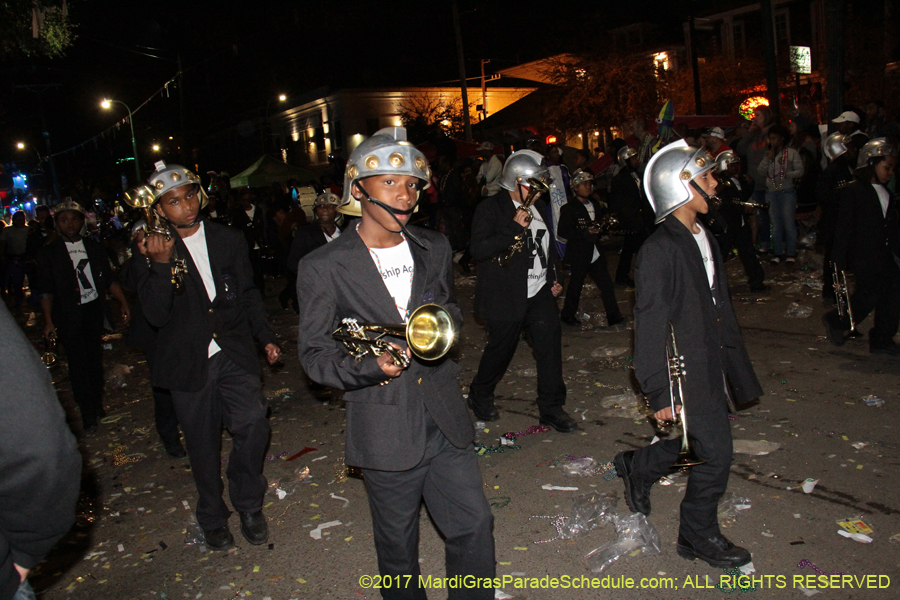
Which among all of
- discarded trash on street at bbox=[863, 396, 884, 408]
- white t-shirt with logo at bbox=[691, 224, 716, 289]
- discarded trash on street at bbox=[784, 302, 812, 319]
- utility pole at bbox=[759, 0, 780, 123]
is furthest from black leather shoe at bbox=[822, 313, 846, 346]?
utility pole at bbox=[759, 0, 780, 123]

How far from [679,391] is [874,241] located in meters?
4.21

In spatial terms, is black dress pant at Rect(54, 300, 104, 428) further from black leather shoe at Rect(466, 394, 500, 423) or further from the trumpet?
the trumpet

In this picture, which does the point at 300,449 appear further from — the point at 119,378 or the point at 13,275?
the point at 13,275

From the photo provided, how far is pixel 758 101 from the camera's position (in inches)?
997

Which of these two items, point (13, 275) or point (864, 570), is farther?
point (13, 275)

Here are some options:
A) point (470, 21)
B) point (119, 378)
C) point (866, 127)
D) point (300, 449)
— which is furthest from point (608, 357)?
point (470, 21)

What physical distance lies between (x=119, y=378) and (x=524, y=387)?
5262 mm

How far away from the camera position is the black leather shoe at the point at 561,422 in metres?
5.72

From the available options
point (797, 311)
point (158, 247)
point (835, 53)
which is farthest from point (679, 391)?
point (835, 53)

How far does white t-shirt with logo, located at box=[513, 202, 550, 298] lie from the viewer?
5.67 m

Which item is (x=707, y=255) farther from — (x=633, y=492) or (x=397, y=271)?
(x=397, y=271)

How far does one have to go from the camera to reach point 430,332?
8.96 ft

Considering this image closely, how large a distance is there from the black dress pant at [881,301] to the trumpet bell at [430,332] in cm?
556

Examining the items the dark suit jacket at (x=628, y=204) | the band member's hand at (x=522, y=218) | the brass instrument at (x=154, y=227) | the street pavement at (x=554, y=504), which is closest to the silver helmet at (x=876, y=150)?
the street pavement at (x=554, y=504)
